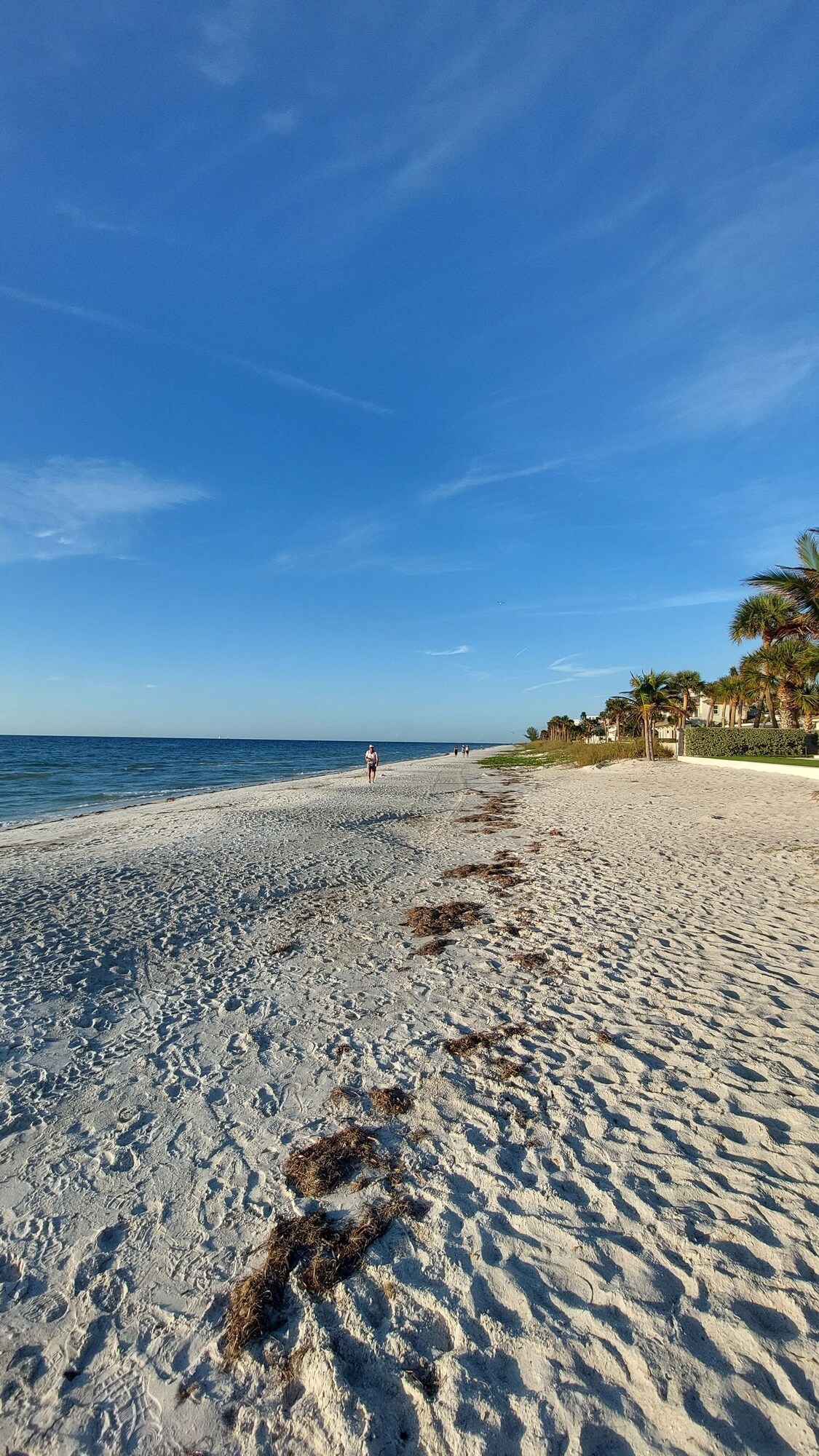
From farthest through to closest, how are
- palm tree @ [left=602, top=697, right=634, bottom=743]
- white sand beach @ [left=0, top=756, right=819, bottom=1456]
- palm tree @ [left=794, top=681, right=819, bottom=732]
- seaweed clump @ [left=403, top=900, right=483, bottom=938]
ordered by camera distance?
palm tree @ [left=602, top=697, right=634, bottom=743] < palm tree @ [left=794, top=681, right=819, bottom=732] < seaweed clump @ [left=403, top=900, right=483, bottom=938] < white sand beach @ [left=0, top=756, right=819, bottom=1456]

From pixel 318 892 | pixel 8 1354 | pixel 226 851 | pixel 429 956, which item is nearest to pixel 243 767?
pixel 226 851

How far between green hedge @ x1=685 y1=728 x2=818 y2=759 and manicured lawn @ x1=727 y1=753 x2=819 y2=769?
0.39 ft

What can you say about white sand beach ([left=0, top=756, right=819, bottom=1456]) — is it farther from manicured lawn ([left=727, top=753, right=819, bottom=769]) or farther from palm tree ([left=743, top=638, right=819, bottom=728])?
palm tree ([left=743, top=638, right=819, bottom=728])

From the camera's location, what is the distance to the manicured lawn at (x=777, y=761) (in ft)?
86.2

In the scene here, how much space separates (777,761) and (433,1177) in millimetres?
31258

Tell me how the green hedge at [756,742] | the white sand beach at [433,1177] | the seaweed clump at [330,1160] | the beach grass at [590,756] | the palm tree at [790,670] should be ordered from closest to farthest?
the white sand beach at [433,1177], the seaweed clump at [330,1160], the green hedge at [756,742], the palm tree at [790,670], the beach grass at [590,756]

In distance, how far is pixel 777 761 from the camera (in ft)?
97.1

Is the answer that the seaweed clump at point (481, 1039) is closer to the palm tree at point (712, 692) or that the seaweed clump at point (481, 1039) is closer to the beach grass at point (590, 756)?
the beach grass at point (590, 756)

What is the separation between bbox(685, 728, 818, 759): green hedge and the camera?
36.7 metres

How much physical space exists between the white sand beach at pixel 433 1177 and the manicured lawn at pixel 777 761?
19812 millimetres

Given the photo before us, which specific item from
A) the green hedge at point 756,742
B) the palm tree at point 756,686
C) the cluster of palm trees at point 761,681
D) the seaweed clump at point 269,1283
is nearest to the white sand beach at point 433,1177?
the seaweed clump at point 269,1283

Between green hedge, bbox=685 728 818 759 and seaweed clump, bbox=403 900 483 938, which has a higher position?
green hedge, bbox=685 728 818 759

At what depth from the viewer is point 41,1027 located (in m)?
6.05

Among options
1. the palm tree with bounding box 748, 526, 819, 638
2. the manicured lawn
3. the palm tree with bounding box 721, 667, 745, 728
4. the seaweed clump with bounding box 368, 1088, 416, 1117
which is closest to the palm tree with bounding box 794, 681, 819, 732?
the palm tree with bounding box 721, 667, 745, 728
